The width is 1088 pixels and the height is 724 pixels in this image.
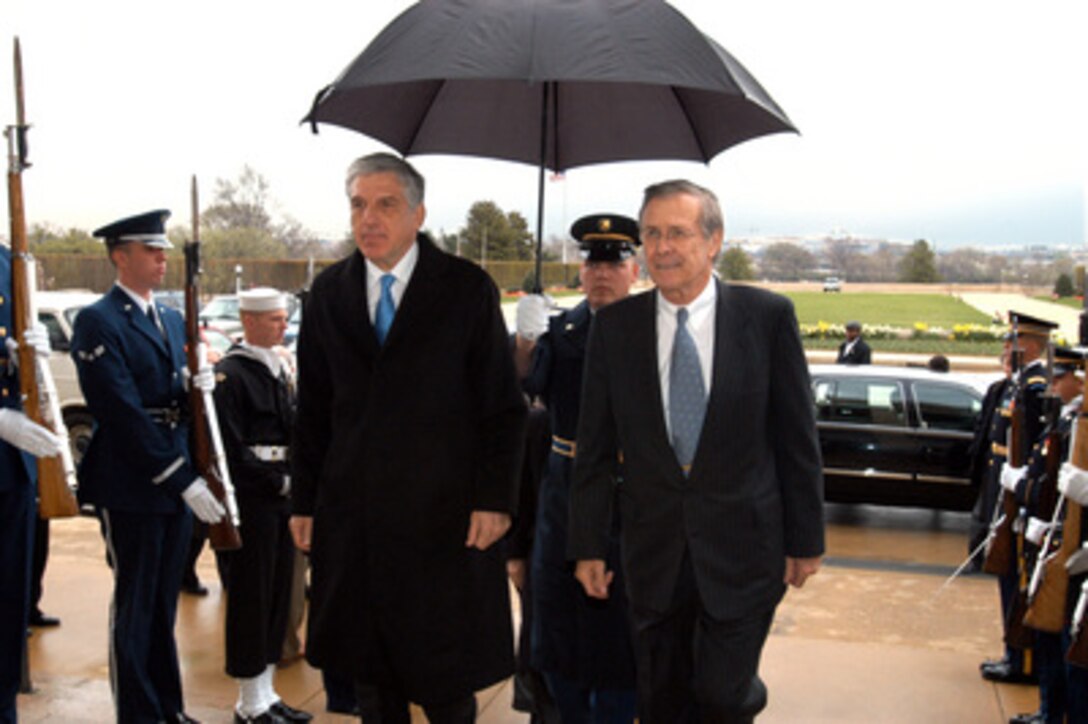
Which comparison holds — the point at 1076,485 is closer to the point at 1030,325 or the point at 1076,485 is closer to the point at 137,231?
the point at 1030,325

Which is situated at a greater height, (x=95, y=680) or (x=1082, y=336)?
(x=1082, y=336)

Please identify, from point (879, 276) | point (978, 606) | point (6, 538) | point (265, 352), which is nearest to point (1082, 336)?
point (978, 606)

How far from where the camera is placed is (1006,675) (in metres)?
5.14

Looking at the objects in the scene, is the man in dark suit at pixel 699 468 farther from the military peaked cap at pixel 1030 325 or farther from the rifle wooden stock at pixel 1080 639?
the military peaked cap at pixel 1030 325

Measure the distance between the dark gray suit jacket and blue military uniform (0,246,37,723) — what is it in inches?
86.3

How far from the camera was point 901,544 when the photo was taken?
9117 mm

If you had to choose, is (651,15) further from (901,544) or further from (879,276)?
(879,276)

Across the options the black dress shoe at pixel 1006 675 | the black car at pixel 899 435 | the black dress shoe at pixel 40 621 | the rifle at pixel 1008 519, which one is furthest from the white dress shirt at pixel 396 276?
the black car at pixel 899 435

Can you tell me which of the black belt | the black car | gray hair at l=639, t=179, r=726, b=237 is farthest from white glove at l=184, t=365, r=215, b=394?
the black car

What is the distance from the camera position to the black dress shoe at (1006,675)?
514 cm

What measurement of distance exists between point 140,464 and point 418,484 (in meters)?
1.57

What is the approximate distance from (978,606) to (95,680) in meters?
5.29

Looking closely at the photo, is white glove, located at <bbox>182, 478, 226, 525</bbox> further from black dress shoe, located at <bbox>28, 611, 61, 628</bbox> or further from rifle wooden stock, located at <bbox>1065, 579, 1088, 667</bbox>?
rifle wooden stock, located at <bbox>1065, 579, 1088, 667</bbox>

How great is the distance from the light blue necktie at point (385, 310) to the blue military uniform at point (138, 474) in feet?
4.48
